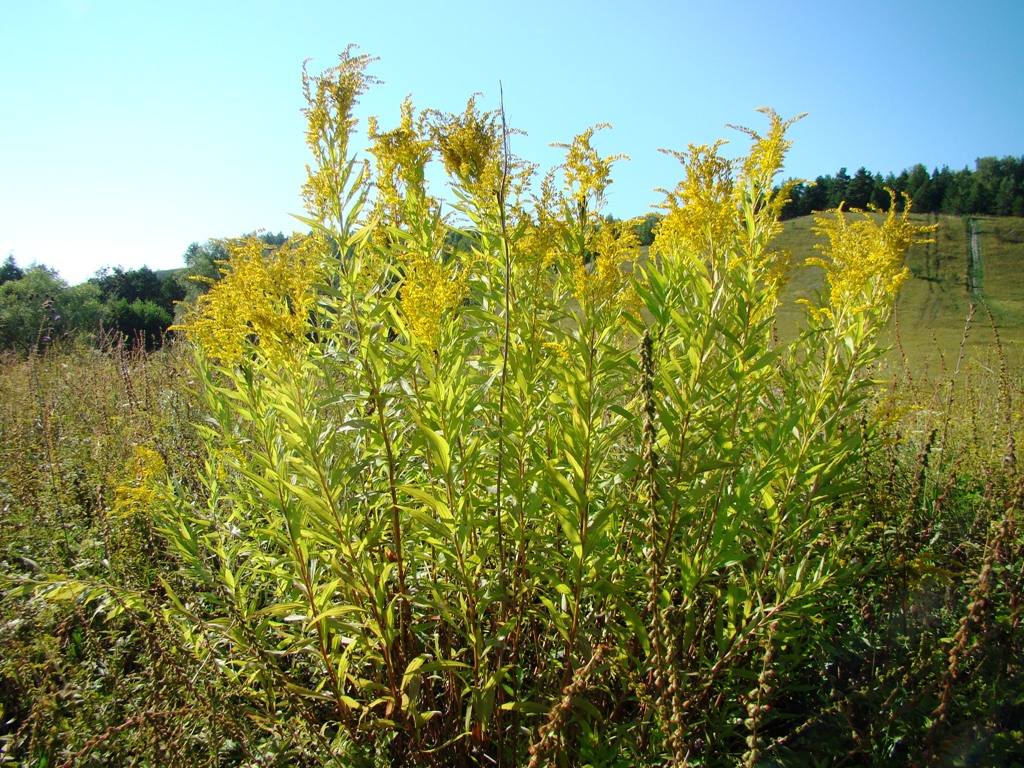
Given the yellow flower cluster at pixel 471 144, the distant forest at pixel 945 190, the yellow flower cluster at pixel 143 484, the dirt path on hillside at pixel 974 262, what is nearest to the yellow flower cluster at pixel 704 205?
the yellow flower cluster at pixel 471 144

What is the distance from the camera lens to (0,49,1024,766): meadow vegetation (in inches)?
71.4

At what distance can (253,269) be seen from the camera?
2156 mm

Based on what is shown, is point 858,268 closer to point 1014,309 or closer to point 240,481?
point 240,481

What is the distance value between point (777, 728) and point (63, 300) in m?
45.1

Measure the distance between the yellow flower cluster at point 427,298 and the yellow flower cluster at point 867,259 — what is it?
64.3 inches

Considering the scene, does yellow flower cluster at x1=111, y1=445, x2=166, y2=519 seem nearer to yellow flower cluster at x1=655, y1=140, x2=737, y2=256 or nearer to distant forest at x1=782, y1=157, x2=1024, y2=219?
yellow flower cluster at x1=655, y1=140, x2=737, y2=256

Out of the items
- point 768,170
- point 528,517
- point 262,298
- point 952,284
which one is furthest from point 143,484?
point 952,284

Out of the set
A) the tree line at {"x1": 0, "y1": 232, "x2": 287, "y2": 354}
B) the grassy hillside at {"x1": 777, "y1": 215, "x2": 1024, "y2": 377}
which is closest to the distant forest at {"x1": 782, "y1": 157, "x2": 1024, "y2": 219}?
the grassy hillside at {"x1": 777, "y1": 215, "x2": 1024, "y2": 377}

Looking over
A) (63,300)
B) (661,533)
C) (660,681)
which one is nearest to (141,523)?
(661,533)

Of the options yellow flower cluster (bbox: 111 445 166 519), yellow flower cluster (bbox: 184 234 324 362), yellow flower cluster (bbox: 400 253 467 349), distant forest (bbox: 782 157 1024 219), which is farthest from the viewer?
distant forest (bbox: 782 157 1024 219)

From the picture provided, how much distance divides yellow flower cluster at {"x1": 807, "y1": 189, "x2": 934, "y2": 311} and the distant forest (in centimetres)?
6274

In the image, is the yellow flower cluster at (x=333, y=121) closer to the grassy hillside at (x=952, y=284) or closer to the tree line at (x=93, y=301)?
the tree line at (x=93, y=301)

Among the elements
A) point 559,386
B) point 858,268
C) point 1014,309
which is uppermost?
point 858,268

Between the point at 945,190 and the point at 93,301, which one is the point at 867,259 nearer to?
the point at 93,301
